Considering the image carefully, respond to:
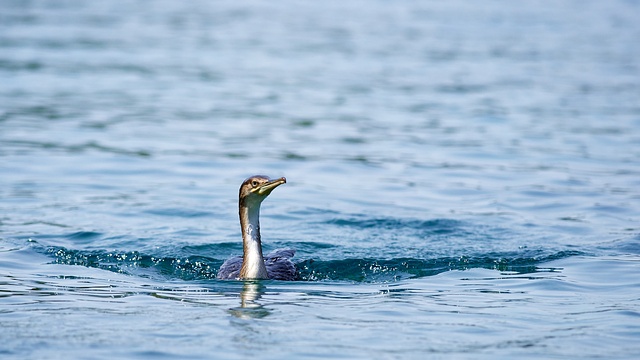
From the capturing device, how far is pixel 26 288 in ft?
32.2

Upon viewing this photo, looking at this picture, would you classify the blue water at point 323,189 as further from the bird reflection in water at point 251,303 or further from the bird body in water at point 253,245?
the bird body in water at point 253,245

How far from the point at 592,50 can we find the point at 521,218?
16.1m

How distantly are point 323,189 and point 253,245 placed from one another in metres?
5.24

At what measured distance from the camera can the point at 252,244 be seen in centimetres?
1011

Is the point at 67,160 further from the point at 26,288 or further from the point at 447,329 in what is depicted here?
the point at 447,329

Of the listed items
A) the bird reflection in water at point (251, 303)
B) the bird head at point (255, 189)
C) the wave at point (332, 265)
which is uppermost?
the bird head at point (255, 189)

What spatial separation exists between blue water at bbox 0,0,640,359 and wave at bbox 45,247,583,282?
34 millimetres

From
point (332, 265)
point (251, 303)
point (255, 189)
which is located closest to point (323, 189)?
point (332, 265)

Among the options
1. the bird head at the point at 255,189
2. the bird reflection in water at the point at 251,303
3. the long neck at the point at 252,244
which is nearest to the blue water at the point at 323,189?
the bird reflection in water at the point at 251,303

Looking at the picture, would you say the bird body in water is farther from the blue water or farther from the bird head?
the blue water

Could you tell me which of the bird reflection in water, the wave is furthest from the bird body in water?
the wave

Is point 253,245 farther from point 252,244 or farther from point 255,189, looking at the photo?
point 255,189

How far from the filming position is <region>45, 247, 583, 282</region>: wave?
1088 cm

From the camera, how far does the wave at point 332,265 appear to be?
428 inches
